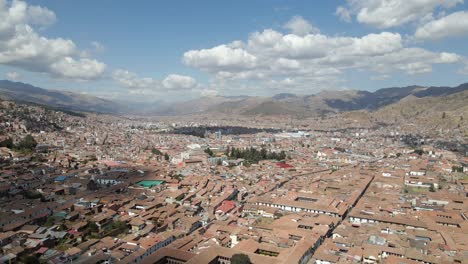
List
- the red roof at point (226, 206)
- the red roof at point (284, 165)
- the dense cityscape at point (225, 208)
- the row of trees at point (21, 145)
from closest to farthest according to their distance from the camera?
the dense cityscape at point (225, 208)
the red roof at point (226, 206)
the row of trees at point (21, 145)
the red roof at point (284, 165)

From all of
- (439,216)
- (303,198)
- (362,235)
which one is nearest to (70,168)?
(303,198)

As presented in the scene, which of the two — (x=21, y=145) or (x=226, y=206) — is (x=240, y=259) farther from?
(x=21, y=145)

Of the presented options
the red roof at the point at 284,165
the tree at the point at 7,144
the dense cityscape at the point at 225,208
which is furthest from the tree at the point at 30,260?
the tree at the point at 7,144

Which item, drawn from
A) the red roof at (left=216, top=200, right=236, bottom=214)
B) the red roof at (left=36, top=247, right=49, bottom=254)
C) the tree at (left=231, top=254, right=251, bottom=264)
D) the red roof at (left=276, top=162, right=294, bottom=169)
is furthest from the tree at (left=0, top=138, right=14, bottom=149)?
the tree at (left=231, top=254, right=251, bottom=264)

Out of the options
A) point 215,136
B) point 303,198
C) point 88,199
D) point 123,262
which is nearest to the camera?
point 123,262

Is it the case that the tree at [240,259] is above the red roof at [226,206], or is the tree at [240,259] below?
above

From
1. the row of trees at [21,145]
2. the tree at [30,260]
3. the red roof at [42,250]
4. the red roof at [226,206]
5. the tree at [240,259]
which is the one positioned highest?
the row of trees at [21,145]

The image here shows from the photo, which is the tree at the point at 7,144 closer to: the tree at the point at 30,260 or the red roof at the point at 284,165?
the red roof at the point at 284,165

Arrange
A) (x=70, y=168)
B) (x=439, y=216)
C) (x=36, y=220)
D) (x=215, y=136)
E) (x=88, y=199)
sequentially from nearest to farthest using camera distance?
(x=36, y=220), (x=439, y=216), (x=88, y=199), (x=70, y=168), (x=215, y=136)

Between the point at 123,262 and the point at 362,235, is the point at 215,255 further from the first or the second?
the point at 362,235
